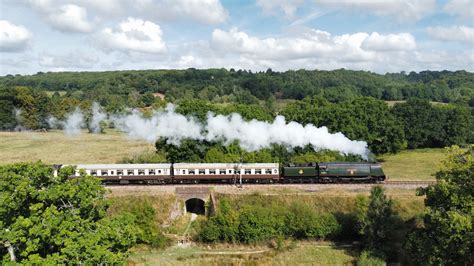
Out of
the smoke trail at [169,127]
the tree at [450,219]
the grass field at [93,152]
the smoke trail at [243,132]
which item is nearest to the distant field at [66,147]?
the grass field at [93,152]

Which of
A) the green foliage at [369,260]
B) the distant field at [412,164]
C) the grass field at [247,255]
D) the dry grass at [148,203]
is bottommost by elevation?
the grass field at [247,255]

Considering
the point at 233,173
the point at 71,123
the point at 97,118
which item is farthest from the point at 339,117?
the point at 71,123

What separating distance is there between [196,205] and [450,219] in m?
31.0

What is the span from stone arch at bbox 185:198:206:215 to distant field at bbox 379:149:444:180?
31.0 metres

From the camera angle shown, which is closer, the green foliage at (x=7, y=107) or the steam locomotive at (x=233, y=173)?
the steam locomotive at (x=233, y=173)

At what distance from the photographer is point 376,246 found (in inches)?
1535

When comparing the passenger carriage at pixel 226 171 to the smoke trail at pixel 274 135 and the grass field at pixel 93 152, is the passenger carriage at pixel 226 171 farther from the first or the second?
the grass field at pixel 93 152

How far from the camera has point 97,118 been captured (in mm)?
108562

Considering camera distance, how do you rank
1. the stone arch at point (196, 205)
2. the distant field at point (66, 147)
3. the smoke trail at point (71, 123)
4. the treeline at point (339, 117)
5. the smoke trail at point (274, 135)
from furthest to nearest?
1. the smoke trail at point (71, 123)
2. the distant field at point (66, 147)
3. the treeline at point (339, 117)
4. the smoke trail at point (274, 135)
5. the stone arch at point (196, 205)

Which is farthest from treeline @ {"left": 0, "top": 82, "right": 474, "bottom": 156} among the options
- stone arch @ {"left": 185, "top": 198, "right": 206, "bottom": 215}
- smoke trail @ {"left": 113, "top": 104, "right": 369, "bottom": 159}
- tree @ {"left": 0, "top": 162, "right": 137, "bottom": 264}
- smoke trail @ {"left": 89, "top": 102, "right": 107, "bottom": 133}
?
tree @ {"left": 0, "top": 162, "right": 137, "bottom": 264}

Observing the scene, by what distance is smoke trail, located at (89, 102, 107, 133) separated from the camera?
105 meters

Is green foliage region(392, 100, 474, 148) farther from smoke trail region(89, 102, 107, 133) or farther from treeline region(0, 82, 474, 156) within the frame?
smoke trail region(89, 102, 107, 133)

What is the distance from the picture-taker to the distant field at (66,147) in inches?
2953

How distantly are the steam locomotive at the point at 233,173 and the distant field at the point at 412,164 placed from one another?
15819 millimetres
